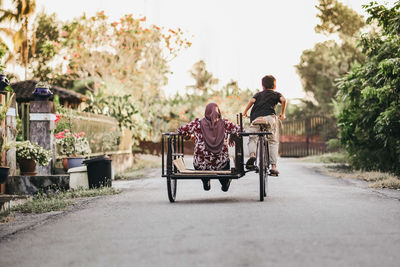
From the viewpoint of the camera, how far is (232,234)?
669 centimetres

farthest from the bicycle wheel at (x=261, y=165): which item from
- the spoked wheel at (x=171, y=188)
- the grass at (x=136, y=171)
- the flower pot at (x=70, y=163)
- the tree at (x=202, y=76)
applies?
the tree at (x=202, y=76)

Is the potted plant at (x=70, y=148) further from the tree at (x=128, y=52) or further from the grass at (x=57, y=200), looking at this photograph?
the tree at (x=128, y=52)

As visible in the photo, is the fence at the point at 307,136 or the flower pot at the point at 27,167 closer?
the flower pot at the point at 27,167

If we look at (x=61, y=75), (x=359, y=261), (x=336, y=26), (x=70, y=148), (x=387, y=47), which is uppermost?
(x=336, y=26)

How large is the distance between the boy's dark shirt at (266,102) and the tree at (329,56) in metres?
28.4

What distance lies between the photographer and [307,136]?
32875 mm

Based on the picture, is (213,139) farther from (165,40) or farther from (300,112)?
(300,112)

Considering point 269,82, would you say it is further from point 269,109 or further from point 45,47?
point 45,47

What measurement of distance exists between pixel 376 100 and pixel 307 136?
52.2 ft

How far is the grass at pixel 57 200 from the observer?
388 inches

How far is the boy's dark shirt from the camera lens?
11.0 m

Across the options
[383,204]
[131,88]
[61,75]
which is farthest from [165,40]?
[383,204]

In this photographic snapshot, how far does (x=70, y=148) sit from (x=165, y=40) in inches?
603

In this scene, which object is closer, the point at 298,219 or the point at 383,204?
the point at 298,219
